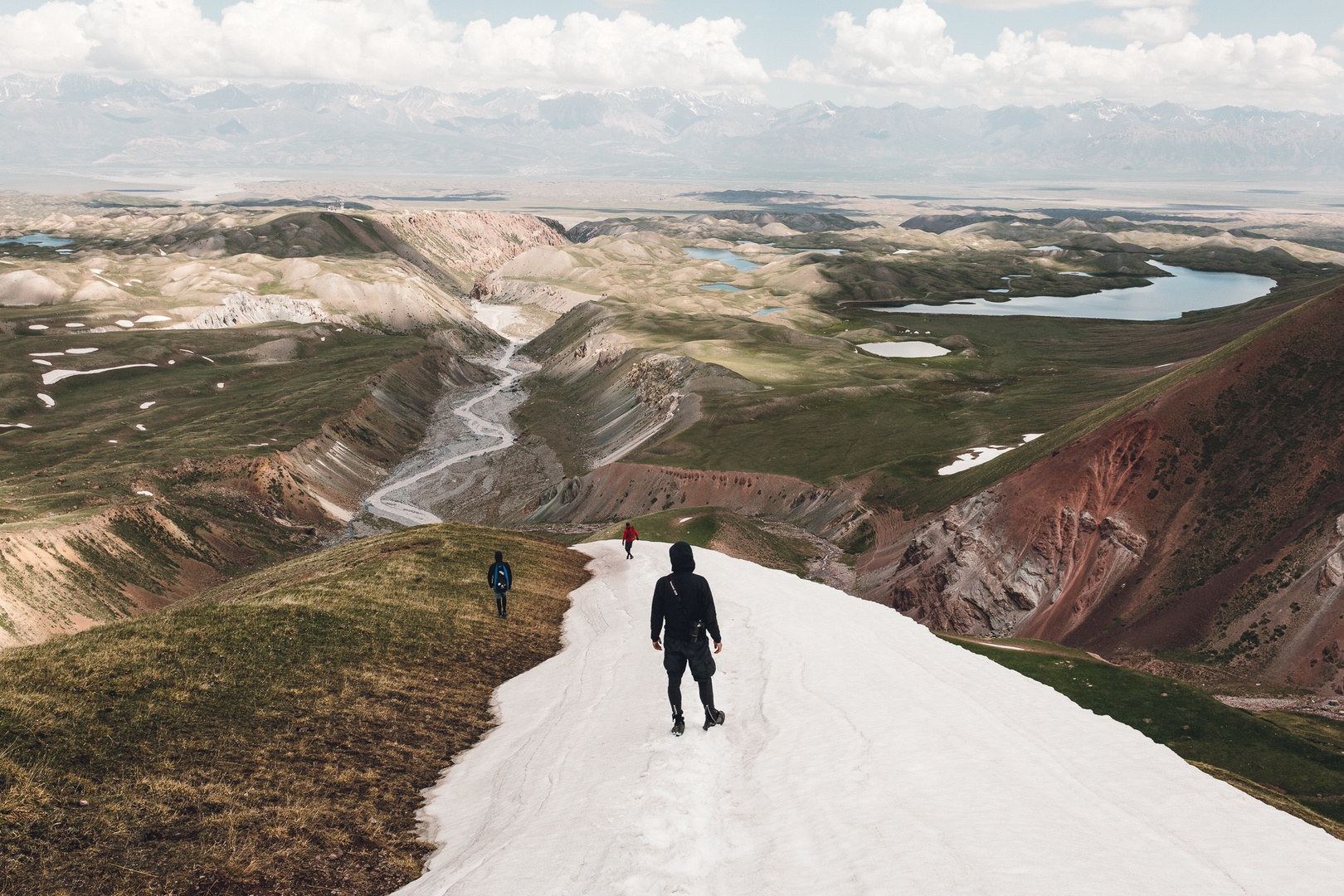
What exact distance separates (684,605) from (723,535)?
4898cm

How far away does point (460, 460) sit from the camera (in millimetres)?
129750

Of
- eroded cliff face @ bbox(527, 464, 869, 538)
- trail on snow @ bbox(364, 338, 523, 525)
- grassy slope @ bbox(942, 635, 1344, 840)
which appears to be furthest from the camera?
trail on snow @ bbox(364, 338, 523, 525)

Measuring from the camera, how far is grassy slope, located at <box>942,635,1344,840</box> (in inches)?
898

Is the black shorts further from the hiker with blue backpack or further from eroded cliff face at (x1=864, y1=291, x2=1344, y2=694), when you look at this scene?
eroded cliff face at (x1=864, y1=291, x2=1344, y2=694)

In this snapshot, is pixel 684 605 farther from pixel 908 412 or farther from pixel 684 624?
pixel 908 412

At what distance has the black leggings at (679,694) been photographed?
1595 centimetres

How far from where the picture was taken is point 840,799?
A: 1286cm

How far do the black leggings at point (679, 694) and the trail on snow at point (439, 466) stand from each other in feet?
307

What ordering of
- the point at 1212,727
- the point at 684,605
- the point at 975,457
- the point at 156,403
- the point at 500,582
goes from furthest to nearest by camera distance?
the point at 156,403 → the point at 975,457 → the point at 500,582 → the point at 1212,727 → the point at 684,605

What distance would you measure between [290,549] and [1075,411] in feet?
308

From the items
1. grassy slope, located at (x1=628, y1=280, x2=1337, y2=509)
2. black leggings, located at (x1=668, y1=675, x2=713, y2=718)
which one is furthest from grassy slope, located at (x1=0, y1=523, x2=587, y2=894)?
grassy slope, located at (x1=628, y1=280, x2=1337, y2=509)

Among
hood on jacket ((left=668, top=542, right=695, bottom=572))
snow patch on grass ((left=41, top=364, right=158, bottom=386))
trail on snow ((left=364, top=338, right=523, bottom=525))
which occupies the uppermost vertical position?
hood on jacket ((left=668, top=542, right=695, bottom=572))

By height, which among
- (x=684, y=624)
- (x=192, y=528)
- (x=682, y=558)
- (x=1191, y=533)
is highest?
(x=682, y=558)

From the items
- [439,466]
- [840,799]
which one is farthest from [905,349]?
[840,799]
